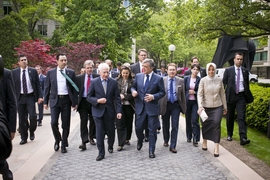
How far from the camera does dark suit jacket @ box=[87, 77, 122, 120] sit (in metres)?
7.13

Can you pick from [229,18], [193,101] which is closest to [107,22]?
[229,18]

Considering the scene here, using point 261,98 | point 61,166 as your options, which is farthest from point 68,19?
point 61,166

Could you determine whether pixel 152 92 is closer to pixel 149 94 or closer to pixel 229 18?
pixel 149 94

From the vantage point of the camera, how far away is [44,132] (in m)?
10.2

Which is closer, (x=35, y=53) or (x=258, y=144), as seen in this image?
(x=258, y=144)

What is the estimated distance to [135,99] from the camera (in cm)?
750

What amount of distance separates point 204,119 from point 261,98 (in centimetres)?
350

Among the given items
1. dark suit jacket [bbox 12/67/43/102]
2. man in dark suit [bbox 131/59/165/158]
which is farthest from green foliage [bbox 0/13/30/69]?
man in dark suit [bbox 131/59/165/158]

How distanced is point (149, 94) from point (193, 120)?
1948 millimetres

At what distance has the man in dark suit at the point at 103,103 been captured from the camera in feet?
23.2

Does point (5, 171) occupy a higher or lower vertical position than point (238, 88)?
lower

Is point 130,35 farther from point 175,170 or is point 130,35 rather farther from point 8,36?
point 175,170

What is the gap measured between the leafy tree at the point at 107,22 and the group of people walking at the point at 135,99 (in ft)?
61.6

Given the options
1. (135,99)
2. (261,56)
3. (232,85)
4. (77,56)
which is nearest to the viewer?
(135,99)
